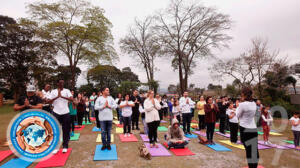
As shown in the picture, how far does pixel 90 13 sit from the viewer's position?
2197 cm

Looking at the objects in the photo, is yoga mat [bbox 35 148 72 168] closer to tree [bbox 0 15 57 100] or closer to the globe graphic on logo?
the globe graphic on logo

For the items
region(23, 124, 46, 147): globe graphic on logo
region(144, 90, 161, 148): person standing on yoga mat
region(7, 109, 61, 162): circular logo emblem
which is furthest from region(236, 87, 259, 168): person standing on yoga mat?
region(23, 124, 46, 147): globe graphic on logo

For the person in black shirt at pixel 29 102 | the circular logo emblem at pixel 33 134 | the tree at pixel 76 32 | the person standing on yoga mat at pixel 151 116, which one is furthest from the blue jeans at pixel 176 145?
the tree at pixel 76 32

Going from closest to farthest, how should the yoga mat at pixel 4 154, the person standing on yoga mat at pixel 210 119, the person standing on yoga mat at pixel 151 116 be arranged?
1. the yoga mat at pixel 4 154
2. the person standing on yoga mat at pixel 151 116
3. the person standing on yoga mat at pixel 210 119

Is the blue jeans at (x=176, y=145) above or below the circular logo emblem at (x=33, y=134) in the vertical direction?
below

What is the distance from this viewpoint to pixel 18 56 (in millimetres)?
24672

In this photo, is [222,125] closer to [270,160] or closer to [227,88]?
[270,160]

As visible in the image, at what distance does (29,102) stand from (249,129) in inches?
212

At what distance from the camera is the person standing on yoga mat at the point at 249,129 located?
3.37m

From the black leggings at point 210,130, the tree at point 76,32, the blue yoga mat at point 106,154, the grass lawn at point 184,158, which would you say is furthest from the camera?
the tree at point 76,32

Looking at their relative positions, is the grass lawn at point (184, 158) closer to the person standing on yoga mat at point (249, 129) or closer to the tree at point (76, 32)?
the person standing on yoga mat at point (249, 129)

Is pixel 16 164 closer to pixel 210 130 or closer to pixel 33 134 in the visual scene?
pixel 33 134

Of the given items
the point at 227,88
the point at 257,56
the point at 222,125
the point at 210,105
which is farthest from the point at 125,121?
the point at 227,88

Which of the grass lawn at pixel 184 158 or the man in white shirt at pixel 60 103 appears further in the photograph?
the man in white shirt at pixel 60 103
